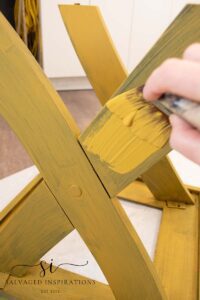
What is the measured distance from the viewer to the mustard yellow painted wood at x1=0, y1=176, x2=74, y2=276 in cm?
41

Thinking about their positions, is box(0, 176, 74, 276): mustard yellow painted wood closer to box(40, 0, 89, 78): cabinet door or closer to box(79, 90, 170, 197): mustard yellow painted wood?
box(79, 90, 170, 197): mustard yellow painted wood

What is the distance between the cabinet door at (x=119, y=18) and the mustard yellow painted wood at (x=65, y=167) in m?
1.78

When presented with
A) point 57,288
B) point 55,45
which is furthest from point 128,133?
point 55,45

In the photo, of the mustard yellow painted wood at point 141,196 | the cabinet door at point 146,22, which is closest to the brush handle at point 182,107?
the mustard yellow painted wood at point 141,196

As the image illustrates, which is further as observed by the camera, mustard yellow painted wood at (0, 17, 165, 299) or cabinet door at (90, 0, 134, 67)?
cabinet door at (90, 0, 134, 67)

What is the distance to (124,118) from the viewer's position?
0.30 metres

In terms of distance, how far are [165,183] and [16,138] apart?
2.79 ft

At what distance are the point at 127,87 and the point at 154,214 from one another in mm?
503

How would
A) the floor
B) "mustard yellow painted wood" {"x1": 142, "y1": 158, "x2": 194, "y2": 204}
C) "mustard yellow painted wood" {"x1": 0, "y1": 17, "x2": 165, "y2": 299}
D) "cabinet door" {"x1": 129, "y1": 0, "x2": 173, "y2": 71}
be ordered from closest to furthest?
"mustard yellow painted wood" {"x1": 0, "y1": 17, "x2": 165, "y2": 299} → "mustard yellow painted wood" {"x1": 142, "y1": 158, "x2": 194, "y2": 204} → the floor → "cabinet door" {"x1": 129, "y1": 0, "x2": 173, "y2": 71}

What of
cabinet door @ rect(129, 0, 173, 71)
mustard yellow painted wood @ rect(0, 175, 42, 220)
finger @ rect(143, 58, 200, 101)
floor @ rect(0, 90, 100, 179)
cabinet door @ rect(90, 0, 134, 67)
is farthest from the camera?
cabinet door @ rect(129, 0, 173, 71)

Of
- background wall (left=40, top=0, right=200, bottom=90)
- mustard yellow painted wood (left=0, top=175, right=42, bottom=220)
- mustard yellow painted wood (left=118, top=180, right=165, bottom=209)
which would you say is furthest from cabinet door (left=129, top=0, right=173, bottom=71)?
mustard yellow painted wood (left=0, top=175, right=42, bottom=220)

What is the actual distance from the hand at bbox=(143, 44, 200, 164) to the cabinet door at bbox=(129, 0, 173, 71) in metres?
2.02

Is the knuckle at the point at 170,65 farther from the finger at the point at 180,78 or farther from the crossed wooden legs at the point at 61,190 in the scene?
the crossed wooden legs at the point at 61,190

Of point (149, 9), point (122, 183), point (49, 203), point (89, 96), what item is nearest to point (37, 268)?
point (49, 203)
